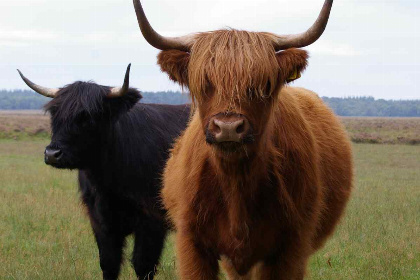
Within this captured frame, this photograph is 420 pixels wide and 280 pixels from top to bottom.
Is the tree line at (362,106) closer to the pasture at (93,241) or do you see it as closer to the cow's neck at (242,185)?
the pasture at (93,241)

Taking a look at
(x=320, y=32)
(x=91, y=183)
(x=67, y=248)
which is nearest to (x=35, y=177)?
(x=67, y=248)

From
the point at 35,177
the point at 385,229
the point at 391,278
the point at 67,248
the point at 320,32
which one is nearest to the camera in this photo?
the point at 320,32

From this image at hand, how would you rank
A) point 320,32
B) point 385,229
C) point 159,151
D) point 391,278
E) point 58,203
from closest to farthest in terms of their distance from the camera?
1. point 320,32
2. point 391,278
3. point 159,151
4. point 385,229
5. point 58,203

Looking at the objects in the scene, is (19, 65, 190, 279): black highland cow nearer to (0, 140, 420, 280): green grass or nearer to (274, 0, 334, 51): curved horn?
(0, 140, 420, 280): green grass

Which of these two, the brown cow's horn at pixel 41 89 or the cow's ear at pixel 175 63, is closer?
the cow's ear at pixel 175 63

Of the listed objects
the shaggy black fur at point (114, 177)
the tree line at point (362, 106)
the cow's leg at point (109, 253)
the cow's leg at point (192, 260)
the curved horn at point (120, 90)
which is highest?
the cow's leg at point (192, 260)

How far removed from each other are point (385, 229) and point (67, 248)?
13.6ft

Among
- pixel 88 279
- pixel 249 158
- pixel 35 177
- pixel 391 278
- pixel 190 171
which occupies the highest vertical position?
pixel 249 158

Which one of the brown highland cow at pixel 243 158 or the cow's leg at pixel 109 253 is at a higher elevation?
the brown highland cow at pixel 243 158

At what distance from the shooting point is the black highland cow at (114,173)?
19.9 ft

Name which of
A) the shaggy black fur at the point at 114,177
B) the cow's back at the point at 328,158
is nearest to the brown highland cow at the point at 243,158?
the cow's back at the point at 328,158

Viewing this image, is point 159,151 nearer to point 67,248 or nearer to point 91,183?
point 91,183

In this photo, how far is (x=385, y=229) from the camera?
845 centimetres

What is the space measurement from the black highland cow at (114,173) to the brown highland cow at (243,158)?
5.31ft
